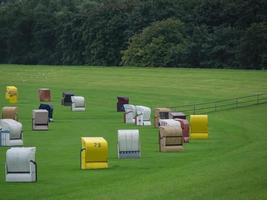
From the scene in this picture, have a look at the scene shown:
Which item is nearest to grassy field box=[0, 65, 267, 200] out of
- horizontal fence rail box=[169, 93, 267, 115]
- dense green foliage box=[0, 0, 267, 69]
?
horizontal fence rail box=[169, 93, 267, 115]

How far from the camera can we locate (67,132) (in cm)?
4997

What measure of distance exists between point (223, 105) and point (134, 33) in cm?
6919

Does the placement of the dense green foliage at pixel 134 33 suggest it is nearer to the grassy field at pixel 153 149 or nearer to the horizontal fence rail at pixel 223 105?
the grassy field at pixel 153 149

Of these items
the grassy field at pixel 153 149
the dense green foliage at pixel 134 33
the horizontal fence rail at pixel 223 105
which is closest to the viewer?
the grassy field at pixel 153 149

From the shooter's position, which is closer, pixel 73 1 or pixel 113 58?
pixel 113 58

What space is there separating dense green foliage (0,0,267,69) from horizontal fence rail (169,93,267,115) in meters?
41.1

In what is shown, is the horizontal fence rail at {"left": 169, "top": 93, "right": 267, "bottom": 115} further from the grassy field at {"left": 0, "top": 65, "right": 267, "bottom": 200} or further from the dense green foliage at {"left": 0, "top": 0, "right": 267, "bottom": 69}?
the dense green foliage at {"left": 0, "top": 0, "right": 267, "bottom": 69}

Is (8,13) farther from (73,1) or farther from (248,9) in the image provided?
(248,9)

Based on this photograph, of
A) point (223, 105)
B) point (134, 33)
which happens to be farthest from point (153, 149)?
point (134, 33)

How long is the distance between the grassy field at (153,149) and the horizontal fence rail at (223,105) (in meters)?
2.16

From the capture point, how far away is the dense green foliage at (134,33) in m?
120

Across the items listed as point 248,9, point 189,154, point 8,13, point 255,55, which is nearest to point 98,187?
point 189,154

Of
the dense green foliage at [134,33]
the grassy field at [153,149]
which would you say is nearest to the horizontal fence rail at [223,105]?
the grassy field at [153,149]

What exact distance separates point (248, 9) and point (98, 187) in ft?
324
